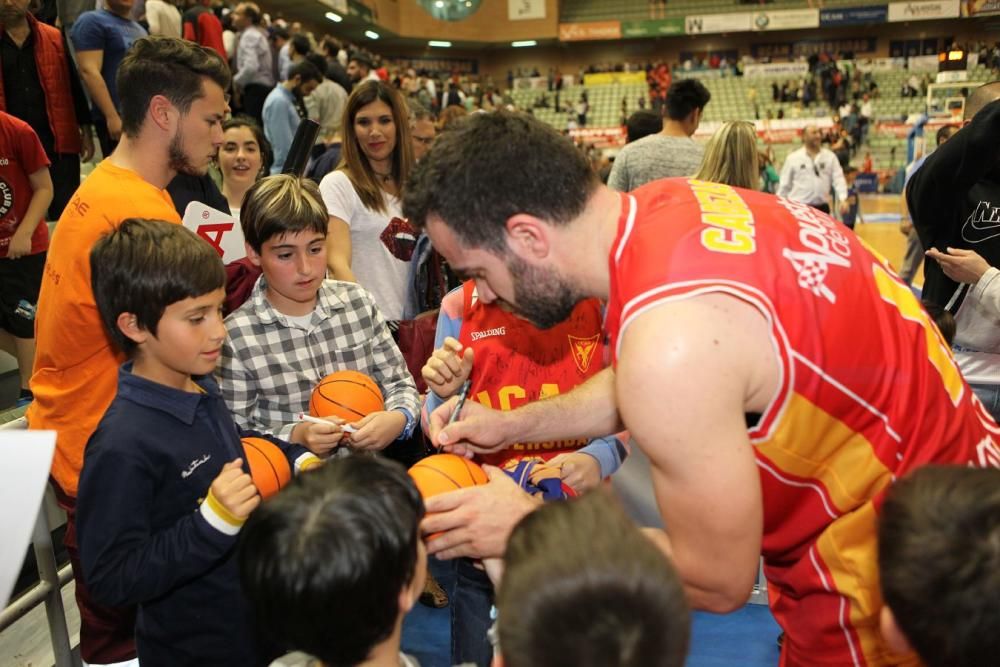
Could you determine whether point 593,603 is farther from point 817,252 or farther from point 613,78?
point 613,78

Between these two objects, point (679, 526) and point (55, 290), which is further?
point (55, 290)

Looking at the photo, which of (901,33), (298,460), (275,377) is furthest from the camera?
(901,33)

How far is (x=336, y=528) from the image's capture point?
1.29 metres

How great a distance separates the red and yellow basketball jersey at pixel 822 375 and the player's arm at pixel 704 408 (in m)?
0.03

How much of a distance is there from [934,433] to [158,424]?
1799mm

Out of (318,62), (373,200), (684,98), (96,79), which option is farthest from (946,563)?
(318,62)

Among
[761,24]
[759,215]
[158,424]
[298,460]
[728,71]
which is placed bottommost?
[298,460]

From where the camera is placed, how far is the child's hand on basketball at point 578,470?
2.11 m

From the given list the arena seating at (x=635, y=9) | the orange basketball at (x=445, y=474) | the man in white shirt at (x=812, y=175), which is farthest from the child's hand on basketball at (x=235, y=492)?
the arena seating at (x=635, y=9)

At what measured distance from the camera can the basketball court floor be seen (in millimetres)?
3020

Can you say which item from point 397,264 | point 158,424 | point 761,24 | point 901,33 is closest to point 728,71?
point 761,24

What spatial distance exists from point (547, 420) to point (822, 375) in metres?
0.89

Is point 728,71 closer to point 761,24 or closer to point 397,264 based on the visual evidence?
point 761,24

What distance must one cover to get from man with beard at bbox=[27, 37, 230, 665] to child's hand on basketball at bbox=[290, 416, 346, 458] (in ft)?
2.14
